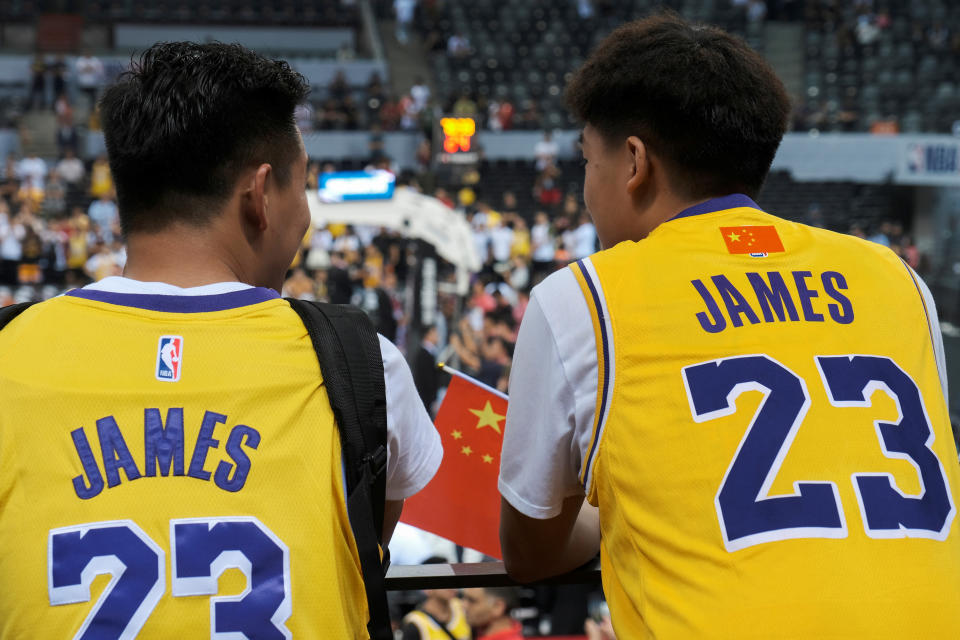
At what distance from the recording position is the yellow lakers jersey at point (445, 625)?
147 inches

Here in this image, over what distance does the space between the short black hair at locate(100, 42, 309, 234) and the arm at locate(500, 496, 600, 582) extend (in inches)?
27.8

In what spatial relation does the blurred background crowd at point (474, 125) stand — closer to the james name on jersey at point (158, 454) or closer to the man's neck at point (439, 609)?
the man's neck at point (439, 609)

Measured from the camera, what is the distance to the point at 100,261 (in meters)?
13.1

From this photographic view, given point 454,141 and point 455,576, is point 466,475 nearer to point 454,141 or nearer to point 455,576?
point 455,576

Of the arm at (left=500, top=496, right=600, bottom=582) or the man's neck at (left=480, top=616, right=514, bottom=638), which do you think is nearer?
the arm at (left=500, top=496, right=600, bottom=582)

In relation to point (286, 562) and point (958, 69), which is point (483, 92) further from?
point (286, 562)

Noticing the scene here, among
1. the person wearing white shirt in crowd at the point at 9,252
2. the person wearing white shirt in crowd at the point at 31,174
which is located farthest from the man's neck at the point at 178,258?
the person wearing white shirt in crowd at the point at 31,174

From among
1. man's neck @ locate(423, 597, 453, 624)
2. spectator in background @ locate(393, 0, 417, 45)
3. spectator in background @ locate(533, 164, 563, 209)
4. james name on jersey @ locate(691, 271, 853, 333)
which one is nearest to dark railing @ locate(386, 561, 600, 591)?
james name on jersey @ locate(691, 271, 853, 333)

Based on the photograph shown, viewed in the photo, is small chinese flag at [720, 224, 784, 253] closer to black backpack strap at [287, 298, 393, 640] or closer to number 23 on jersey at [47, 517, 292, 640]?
black backpack strap at [287, 298, 393, 640]

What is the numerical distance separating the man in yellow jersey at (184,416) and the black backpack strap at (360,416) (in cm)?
2

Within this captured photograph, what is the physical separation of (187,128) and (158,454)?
0.49 metres

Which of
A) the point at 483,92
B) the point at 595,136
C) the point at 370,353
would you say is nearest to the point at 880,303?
the point at 595,136

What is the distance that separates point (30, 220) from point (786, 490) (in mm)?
15429

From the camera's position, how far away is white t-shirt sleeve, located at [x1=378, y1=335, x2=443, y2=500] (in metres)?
1.44
